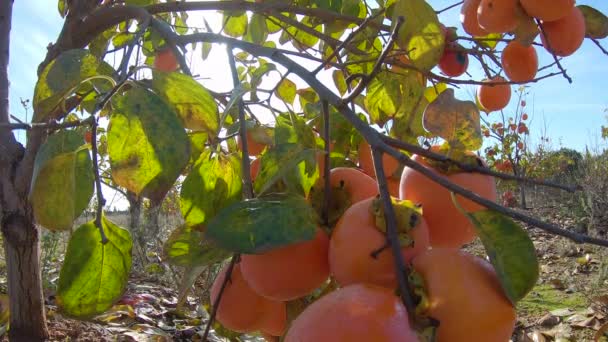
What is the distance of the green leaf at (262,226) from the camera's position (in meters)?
0.36

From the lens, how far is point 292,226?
0.37 meters

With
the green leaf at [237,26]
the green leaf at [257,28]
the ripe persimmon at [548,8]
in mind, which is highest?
the green leaf at [237,26]

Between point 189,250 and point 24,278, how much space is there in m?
0.83

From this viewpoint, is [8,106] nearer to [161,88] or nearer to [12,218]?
[12,218]

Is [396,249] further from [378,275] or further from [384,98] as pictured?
[384,98]

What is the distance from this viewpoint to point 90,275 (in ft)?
1.68

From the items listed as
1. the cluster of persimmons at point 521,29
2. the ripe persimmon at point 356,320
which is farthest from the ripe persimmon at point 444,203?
the cluster of persimmons at point 521,29

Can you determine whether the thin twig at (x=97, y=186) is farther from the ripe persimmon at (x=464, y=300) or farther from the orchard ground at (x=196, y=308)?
the orchard ground at (x=196, y=308)

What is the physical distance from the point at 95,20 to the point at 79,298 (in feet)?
2.34

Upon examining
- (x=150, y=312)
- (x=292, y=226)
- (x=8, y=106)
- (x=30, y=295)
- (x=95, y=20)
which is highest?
(x=95, y=20)

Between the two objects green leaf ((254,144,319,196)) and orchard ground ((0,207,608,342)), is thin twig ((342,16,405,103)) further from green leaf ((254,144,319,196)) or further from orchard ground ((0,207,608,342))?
orchard ground ((0,207,608,342))

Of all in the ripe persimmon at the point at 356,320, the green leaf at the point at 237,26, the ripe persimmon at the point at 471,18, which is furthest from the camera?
the green leaf at the point at 237,26

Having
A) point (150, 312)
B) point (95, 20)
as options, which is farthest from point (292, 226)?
point (150, 312)

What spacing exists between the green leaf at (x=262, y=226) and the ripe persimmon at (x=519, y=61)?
765mm
